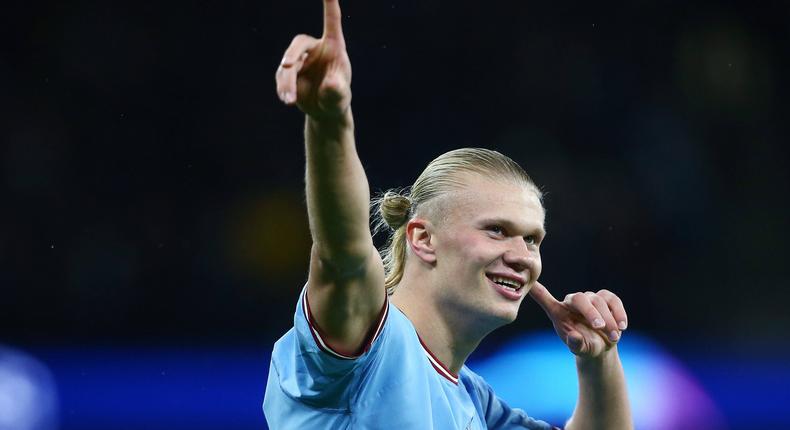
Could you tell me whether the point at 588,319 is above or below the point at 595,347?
above

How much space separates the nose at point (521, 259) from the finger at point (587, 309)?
29cm

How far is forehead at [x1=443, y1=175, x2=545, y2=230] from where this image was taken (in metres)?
2.73

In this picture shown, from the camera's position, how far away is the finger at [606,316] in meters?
2.96

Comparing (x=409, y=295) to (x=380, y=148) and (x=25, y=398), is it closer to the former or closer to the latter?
(x=25, y=398)

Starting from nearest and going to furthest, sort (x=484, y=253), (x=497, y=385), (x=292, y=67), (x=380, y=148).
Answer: (x=292, y=67)
(x=484, y=253)
(x=497, y=385)
(x=380, y=148)

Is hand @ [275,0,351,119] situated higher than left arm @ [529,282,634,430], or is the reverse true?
hand @ [275,0,351,119]

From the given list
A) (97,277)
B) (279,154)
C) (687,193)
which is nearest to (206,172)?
(279,154)

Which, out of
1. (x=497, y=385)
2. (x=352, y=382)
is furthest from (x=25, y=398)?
(x=352, y=382)

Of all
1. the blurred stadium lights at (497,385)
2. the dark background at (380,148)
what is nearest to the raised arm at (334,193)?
the blurred stadium lights at (497,385)

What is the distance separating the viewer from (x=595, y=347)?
10.1 feet

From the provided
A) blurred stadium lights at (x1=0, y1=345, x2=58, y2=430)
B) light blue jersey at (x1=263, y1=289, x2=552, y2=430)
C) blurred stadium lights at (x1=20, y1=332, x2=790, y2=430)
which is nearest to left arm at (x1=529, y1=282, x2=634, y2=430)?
light blue jersey at (x1=263, y1=289, x2=552, y2=430)

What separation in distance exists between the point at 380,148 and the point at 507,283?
4.37 meters

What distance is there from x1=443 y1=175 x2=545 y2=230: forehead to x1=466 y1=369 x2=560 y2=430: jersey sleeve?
626 mm

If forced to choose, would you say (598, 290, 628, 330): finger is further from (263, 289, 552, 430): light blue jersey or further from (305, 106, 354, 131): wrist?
(305, 106, 354, 131): wrist
